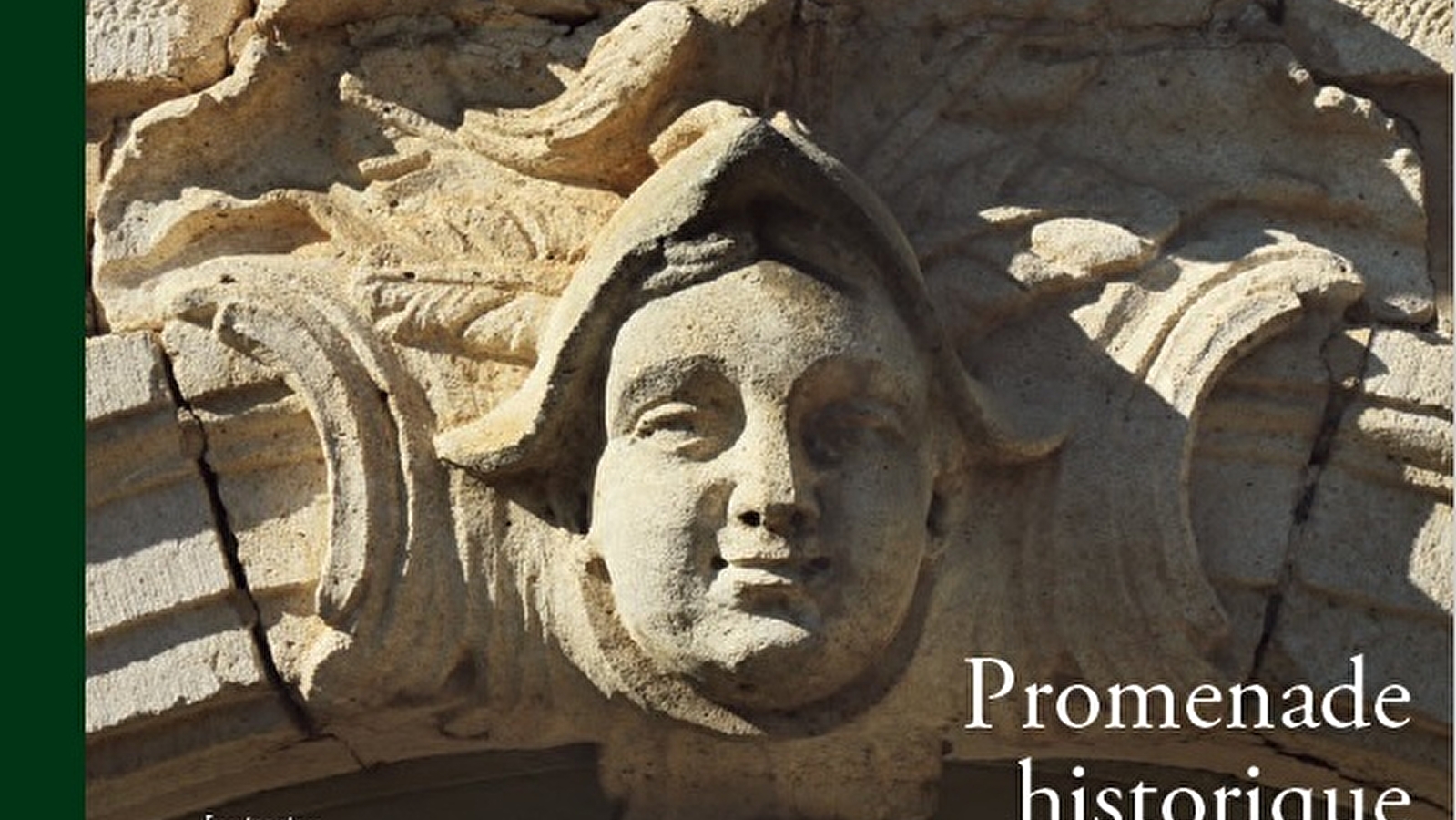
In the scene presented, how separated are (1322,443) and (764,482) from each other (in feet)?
2.69

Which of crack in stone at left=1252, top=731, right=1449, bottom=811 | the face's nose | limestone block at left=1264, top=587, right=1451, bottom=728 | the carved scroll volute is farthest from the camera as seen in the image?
crack in stone at left=1252, top=731, right=1449, bottom=811

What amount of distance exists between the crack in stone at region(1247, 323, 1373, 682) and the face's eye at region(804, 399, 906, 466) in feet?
1.92

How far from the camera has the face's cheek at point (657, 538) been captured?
14.5 ft

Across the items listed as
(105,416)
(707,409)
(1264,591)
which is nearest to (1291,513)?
(1264,591)

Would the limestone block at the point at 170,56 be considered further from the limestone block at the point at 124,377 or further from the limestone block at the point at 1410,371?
the limestone block at the point at 1410,371

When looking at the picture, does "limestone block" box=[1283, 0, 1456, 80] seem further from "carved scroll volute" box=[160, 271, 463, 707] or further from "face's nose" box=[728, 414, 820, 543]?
"carved scroll volute" box=[160, 271, 463, 707]

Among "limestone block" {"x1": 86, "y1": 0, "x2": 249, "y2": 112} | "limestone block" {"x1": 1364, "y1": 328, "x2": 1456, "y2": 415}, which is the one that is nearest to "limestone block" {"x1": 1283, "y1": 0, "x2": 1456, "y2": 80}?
"limestone block" {"x1": 1364, "y1": 328, "x2": 1456, "y2": 415}

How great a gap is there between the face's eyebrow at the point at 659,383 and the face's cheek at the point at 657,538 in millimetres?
42

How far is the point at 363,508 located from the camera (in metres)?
4.61

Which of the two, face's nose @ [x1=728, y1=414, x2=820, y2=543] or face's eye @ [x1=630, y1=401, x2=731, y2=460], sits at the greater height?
face's eye @ [x1=630, y1=401, x2=731, y2=460]

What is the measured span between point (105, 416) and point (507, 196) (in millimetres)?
583

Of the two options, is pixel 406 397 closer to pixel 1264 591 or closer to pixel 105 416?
pixel 105 416

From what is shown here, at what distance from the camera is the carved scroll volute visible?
4.60m

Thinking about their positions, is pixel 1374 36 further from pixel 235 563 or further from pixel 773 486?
pixel 235 563
